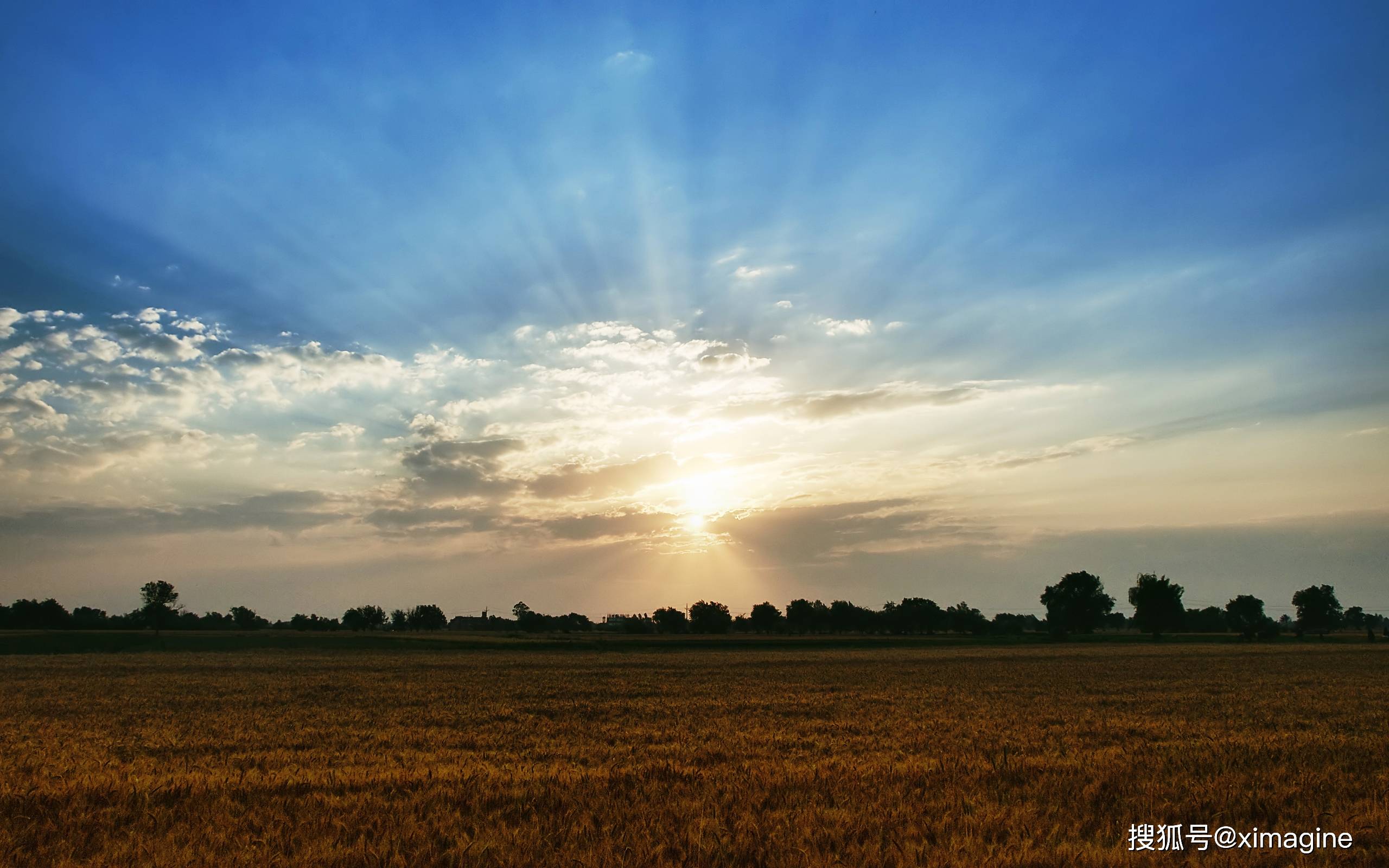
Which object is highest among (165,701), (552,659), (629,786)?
(629,786)

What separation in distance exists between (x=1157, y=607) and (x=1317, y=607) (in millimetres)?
47518

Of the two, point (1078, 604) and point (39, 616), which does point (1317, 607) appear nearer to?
point (1078, 604)

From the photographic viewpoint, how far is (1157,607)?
17350 centimetres

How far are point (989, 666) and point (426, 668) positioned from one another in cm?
3921

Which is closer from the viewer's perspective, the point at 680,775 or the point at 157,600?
the point at 680,775

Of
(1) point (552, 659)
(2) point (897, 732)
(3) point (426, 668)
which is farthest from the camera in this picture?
(1) point (552, 659)

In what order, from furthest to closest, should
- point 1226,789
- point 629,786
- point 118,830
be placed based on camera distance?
point 629,786 → point 1226,789 → point 118,830

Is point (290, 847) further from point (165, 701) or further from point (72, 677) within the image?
point (72, 677)

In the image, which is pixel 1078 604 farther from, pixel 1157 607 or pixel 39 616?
pixel 39 616

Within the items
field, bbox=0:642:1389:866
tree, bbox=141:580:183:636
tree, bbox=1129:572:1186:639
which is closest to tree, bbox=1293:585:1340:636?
tree, bbox=1129:572:1186:639

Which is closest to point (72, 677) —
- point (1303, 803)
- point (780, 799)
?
point (780, 799)

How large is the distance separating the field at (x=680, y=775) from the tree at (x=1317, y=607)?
198993mm

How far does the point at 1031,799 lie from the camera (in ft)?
33.8

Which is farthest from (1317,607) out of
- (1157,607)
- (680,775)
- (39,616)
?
(39,616)
